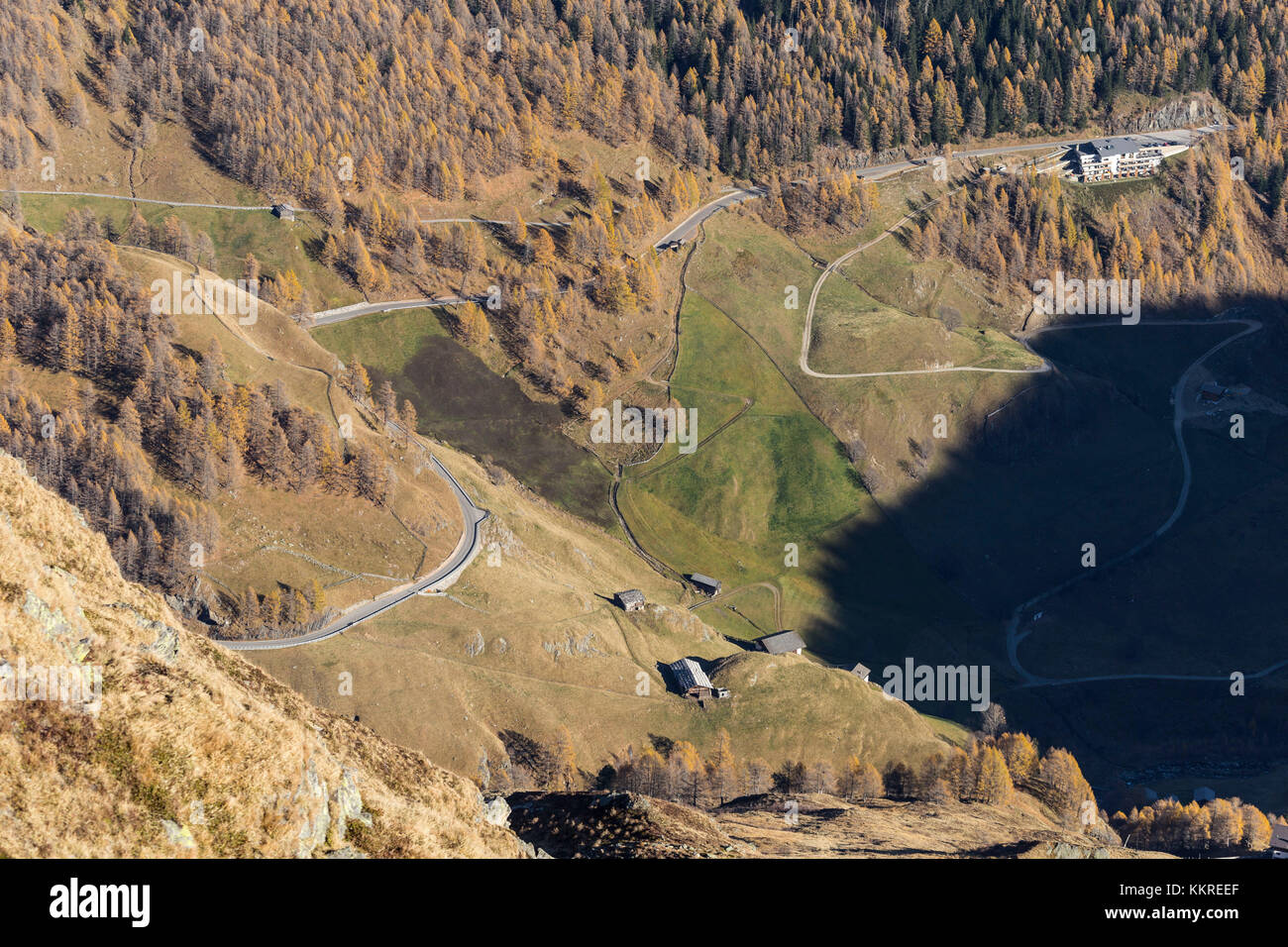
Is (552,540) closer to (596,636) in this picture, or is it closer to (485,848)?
(596,636)

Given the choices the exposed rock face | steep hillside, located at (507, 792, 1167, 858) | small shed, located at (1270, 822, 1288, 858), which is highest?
the exposed rock face

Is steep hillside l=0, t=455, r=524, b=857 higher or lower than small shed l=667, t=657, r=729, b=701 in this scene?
higher

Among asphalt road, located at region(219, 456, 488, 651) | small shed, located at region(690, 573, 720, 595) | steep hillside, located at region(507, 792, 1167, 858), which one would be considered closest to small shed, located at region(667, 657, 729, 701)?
steep hillside, located at region(507, 792, 1167, 858)

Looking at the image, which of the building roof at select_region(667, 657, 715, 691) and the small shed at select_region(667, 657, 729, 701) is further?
the building roof at select_region(667, 657, 715, 691)

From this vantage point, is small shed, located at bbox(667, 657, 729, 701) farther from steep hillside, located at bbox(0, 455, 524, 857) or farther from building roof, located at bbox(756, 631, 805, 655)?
steep hillside, located at bbox(0, 455, 524, 857)
